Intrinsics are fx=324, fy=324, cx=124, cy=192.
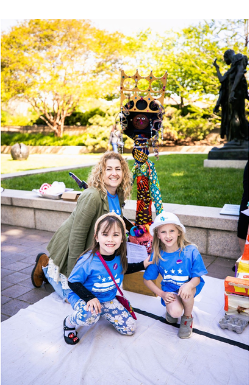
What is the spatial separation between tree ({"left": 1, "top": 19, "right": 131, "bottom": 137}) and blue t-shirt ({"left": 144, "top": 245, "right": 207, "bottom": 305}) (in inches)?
718

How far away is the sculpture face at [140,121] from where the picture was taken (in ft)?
10.7

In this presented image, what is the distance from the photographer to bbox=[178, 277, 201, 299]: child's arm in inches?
92.1

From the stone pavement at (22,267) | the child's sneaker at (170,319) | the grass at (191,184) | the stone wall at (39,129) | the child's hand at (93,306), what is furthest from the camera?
the stone wall at (39,129)

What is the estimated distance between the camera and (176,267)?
8.04 feet

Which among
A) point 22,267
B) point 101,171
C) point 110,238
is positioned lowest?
point 22,267

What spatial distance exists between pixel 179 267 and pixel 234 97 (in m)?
7.81

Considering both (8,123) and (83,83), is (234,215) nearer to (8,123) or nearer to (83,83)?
(83,83)

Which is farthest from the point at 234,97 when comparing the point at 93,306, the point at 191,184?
the point at 93,306

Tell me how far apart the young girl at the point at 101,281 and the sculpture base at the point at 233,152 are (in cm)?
766

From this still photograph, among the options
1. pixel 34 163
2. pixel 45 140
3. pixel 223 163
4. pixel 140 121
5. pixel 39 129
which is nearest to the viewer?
pixel 140 121

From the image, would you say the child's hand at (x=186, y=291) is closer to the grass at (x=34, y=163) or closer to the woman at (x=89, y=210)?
the woman at (x=89, y=210)

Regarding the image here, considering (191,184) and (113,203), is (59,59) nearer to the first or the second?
(191,184)

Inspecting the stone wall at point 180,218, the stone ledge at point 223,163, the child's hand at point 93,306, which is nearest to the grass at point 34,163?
the stone wall at point 180,218

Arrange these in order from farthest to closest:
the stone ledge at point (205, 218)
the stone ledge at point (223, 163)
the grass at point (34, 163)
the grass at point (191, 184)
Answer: the grass at point (34, 163), the stone ledge at point (223, 163), the grass at point (191, 184), the stone ledge at point (205, 218)
